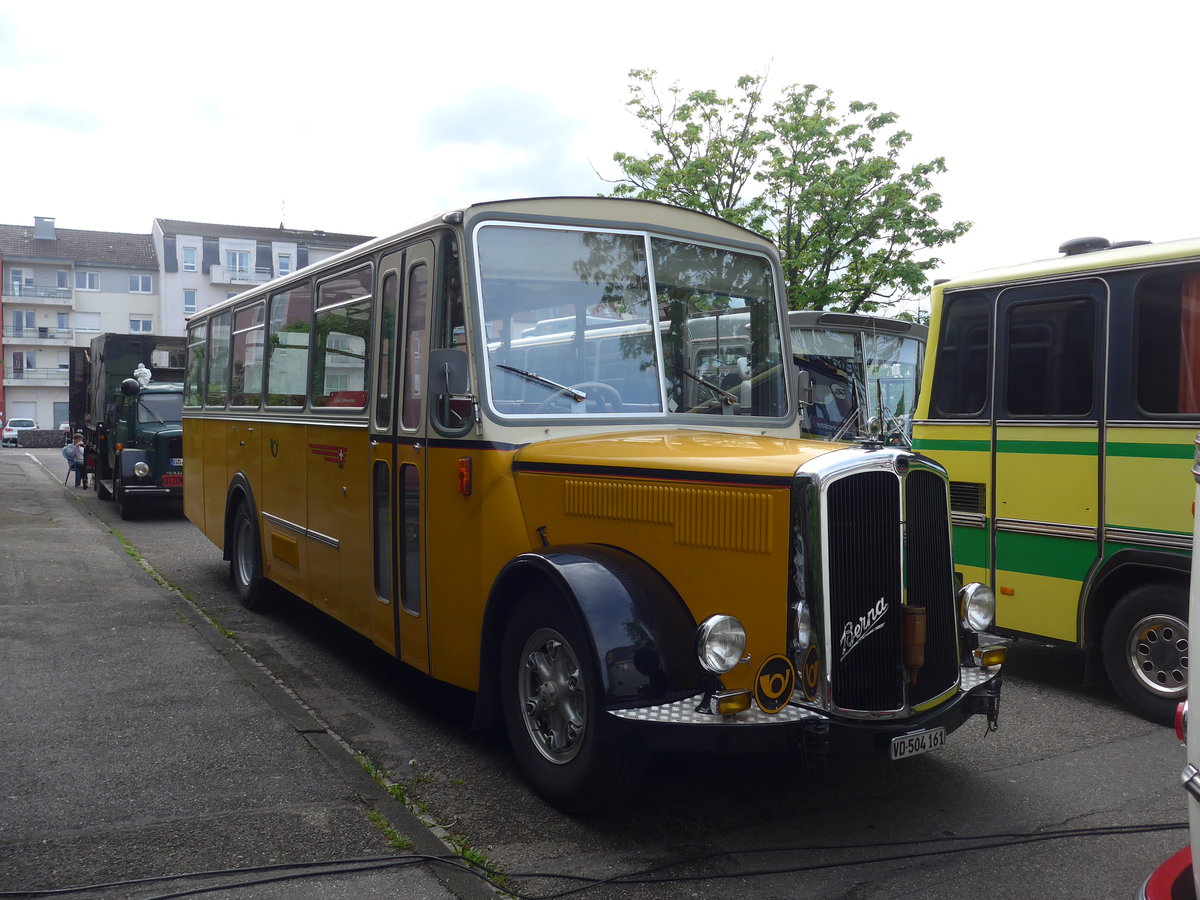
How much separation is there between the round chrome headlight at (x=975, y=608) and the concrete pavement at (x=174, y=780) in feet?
7.65

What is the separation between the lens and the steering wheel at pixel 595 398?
5.05 m

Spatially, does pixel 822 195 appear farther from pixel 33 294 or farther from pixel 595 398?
pixel 33 294

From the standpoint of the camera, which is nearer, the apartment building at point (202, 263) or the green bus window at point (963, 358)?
the green bus window at point (963, 358)

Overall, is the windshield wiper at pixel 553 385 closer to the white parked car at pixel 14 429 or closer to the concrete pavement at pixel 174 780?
the concrete pavement at pixel 174 780

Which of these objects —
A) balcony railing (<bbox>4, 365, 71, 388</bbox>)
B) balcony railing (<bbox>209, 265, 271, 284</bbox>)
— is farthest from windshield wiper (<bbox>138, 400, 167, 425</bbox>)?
balcony railing (<bbox>4, 365, 71, 388</bbox>)

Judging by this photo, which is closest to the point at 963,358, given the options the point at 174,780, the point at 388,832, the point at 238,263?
the point at 388,832

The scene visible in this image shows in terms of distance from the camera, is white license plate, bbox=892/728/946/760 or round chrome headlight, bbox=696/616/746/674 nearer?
round chrome headlight, bbox=696/616/746/674

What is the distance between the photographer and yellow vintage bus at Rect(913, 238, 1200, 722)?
601cm

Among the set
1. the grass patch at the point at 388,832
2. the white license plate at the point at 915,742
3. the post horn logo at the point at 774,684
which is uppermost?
the post horn logo at the point at 774,684

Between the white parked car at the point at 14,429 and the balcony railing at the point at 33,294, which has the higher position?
the balcony railing at the point at 33,294

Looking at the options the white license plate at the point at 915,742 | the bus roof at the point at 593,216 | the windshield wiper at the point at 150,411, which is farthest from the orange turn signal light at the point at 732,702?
the windshield wiper at the point at 150,411

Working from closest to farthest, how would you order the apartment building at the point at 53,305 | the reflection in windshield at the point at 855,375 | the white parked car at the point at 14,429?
1. the reflection in windshield at the point at 855,375
2. the white parked car at the point at 14,429
3. the apartment building at the point at 53,305

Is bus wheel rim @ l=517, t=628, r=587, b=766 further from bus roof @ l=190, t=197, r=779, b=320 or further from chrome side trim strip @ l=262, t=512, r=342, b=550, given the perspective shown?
chrome side trim strip @ l=262, t=512, r=342, b=550

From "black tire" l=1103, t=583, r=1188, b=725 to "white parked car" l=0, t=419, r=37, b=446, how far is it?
209ft
